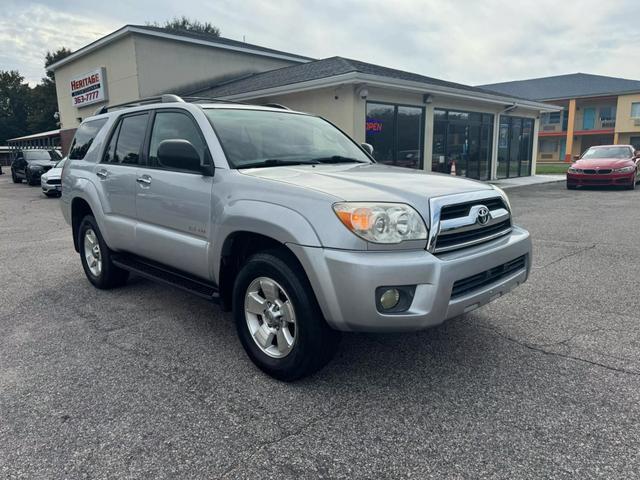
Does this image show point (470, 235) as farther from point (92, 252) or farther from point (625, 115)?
point (625, 115)

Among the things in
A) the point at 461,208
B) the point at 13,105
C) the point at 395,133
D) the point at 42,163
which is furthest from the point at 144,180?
the point at 13,105

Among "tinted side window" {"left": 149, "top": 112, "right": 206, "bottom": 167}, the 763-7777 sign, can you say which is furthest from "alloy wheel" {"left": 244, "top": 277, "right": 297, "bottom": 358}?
the 763-7777 sign

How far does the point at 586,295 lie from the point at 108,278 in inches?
191

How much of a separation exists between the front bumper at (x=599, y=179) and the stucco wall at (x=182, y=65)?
14.6 meters

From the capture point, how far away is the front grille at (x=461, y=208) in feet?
9.41

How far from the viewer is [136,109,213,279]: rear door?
3527 millimetres

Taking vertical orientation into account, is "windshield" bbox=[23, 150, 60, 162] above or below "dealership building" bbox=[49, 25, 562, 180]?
below

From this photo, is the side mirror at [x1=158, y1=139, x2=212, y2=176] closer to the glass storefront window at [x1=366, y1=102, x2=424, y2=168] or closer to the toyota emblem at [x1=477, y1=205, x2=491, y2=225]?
the toyota emblem at [x1=477, y1=205, x2=491, y2=225]

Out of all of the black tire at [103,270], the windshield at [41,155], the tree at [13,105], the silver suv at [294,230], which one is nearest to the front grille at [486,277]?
the silver suv at [294,230]

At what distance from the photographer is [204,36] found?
20938 mm

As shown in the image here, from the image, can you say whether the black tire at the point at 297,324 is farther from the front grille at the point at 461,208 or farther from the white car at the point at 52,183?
the white car at the point at 52,183

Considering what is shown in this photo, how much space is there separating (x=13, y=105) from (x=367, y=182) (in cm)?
7819

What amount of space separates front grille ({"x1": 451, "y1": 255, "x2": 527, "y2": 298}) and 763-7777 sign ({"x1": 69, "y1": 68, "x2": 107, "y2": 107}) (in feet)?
69.6

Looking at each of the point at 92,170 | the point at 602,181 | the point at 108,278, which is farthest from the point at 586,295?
the point at 602,181
